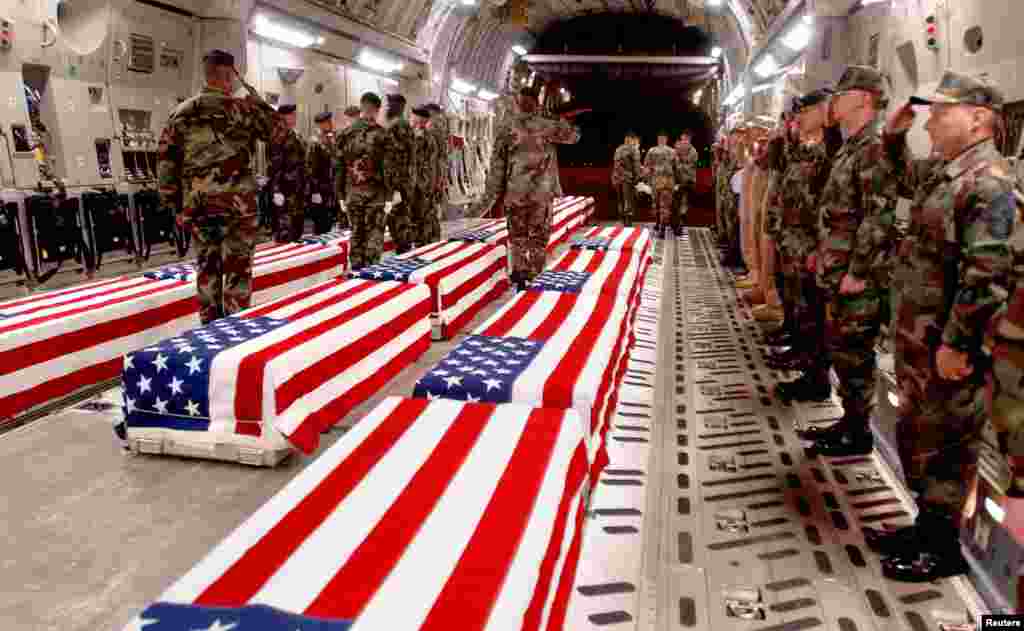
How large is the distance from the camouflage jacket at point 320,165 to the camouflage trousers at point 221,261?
526 centimetres

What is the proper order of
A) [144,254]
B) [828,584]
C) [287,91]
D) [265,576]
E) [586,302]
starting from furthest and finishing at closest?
[287,91] < [144,254] < [586,302] < [828,584] < [265,576]

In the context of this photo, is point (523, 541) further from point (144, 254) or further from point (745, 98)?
point (745, 98)

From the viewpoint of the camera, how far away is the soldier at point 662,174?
1257 centimetres

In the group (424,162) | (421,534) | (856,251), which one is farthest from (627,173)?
(421,534)

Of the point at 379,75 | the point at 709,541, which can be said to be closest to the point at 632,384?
the point at 709,541

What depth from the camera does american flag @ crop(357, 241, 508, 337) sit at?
5656mm

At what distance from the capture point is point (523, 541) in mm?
1788

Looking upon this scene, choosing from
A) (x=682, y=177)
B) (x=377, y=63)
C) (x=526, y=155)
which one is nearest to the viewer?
(x=526, y=155)

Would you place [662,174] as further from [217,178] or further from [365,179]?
[217,178]

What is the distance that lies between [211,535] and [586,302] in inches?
108

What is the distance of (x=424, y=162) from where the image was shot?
363 inches

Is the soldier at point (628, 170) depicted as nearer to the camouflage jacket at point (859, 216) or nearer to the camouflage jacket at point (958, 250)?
the camouflage jacket at point (859, 216)

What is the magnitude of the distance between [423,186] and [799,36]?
539 centimetres

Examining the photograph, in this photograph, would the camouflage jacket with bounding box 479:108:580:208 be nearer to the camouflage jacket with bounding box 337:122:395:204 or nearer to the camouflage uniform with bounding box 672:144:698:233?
the camouflage jacket with bounding box 337:122:395:204
